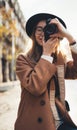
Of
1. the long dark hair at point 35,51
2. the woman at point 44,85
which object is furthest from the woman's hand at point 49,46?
the long dark hair at point 35,51

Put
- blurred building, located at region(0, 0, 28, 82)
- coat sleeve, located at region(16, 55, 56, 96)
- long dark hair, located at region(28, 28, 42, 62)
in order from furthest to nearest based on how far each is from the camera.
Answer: blurred building, located at region(0, 0, 28, 82), long dark hair, located at region(28, 28, 42, 62), coat sleeve, located at region(16, 55, 56, 96)

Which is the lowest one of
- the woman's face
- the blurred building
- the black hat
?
the blurred building

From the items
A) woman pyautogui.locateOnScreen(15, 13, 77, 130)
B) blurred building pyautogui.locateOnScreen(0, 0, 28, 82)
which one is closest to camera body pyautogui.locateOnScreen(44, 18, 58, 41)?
woman pyautogui.locateOnScreen(15, 13, 77, 130)

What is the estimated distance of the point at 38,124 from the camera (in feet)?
7.04

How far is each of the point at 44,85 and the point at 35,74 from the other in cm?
9

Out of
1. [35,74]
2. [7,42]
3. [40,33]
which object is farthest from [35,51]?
[7,42]

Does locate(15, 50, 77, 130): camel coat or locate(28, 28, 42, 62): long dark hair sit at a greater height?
locate(28, 28, 42, 62): long dark hair

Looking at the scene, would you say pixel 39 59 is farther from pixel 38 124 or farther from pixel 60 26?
pixel 38 124

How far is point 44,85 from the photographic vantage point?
2.09m

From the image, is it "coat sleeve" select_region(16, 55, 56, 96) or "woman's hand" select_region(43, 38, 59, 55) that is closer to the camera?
"coat sleeve" select_region(16, 55, 56, 96)

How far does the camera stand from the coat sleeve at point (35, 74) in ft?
6.85

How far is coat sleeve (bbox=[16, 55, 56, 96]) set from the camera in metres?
2.09

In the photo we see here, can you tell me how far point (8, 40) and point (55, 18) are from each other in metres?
31.6

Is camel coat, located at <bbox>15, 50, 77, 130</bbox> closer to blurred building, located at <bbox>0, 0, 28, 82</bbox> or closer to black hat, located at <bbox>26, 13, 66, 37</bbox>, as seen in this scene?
black hat, located at <bbox>26, 13, 66, 37</bbox>
